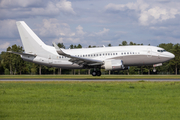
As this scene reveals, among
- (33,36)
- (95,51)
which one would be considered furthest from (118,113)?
(33,36)

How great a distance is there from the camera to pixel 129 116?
10664 millimetres

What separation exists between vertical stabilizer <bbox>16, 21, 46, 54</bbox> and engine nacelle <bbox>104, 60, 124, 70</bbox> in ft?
42.7

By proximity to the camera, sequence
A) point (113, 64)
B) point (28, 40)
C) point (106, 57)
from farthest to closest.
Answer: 1. point (28, 40)
2. point (106, 57)
3. point (113, 64)

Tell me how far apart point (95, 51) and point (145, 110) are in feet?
97.3

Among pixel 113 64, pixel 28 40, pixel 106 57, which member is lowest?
pixel 113 64

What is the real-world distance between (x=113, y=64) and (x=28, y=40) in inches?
673

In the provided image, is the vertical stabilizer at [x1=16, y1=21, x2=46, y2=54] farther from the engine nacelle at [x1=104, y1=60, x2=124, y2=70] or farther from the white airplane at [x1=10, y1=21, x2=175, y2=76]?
the engine nacelle at [x1=104, y1=60, x2=124, y2=70]

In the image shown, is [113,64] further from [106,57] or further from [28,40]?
[28,40]

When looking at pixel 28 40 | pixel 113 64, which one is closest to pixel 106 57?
pixel 113 64

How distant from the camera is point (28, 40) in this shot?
45.0 metres

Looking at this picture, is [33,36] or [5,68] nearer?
[33,36]

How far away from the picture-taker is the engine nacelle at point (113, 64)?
3798 cm

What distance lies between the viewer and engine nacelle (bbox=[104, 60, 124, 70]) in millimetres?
37978

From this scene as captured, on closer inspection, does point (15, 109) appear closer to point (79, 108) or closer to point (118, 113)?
point (79, 108)
